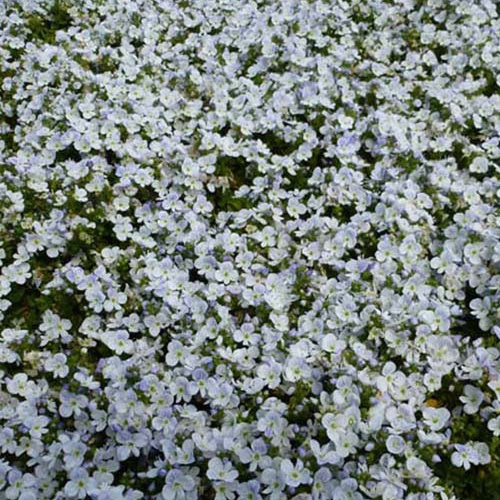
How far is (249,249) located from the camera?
13.7 feet

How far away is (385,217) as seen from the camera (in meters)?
4.21

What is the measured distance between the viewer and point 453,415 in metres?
3.46

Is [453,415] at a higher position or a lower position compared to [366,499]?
higher

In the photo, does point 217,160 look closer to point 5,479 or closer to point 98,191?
point 98,191

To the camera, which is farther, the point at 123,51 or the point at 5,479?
the point at 123,51

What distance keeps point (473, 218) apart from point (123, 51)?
9.06ft

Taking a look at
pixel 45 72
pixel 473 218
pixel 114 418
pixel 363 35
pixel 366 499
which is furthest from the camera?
pixel 363 35

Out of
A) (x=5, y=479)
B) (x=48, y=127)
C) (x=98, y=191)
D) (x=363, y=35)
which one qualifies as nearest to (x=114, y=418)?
(x=5, y=479)

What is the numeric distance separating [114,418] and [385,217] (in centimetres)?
186

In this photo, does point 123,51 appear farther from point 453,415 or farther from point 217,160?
point 453,415

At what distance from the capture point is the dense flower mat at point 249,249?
10.9 ft

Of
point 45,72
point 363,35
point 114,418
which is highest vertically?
point 363,35

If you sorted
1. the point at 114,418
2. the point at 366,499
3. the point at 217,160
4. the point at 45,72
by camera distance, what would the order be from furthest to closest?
the point at 45,72 < the point at 217,160 < the point at 114,418 < the point at 366,499

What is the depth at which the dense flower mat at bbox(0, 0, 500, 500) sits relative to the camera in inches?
130
